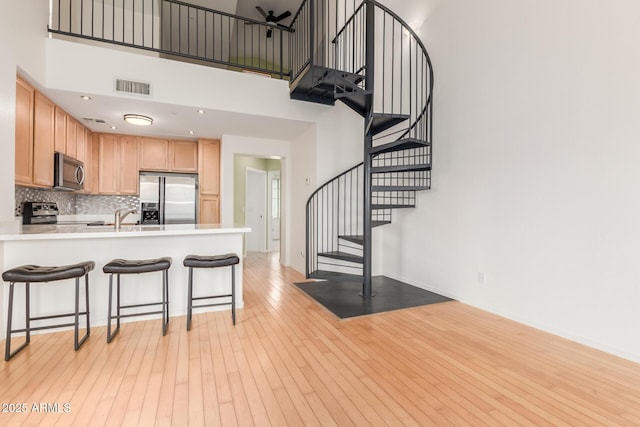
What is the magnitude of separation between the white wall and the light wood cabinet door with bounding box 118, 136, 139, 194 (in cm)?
512

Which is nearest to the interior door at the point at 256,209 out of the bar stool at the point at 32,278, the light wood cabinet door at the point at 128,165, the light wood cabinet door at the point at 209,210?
the light wood cabinet door at the point at 209,210

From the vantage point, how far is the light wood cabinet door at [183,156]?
5.51 meters

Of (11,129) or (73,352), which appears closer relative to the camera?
(73,352)

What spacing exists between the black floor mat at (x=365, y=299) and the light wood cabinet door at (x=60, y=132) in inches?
147

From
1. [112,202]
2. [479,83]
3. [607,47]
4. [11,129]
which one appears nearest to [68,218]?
[112,202]

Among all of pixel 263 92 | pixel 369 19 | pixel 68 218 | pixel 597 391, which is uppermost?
pixel 369 19

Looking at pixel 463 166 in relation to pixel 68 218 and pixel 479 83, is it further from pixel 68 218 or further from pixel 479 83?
pixel 68 218

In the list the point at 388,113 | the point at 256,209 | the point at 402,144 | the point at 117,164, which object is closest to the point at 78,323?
the point at 402,144

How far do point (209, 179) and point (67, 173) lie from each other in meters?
2.08

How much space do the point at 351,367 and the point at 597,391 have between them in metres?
1.56

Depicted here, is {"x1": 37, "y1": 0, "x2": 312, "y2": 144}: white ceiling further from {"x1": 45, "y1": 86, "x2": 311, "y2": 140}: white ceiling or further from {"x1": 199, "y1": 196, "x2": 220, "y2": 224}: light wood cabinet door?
{"x1": 199, "y1": 196, "x2": 220, "y2": 224}: light wood cabinet door

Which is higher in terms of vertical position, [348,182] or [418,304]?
[348,182]

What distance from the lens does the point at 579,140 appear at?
8.16 ft

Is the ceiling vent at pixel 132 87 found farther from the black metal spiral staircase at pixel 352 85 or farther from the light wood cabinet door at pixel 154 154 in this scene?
the light wood cabinet door at pixel 154 154
